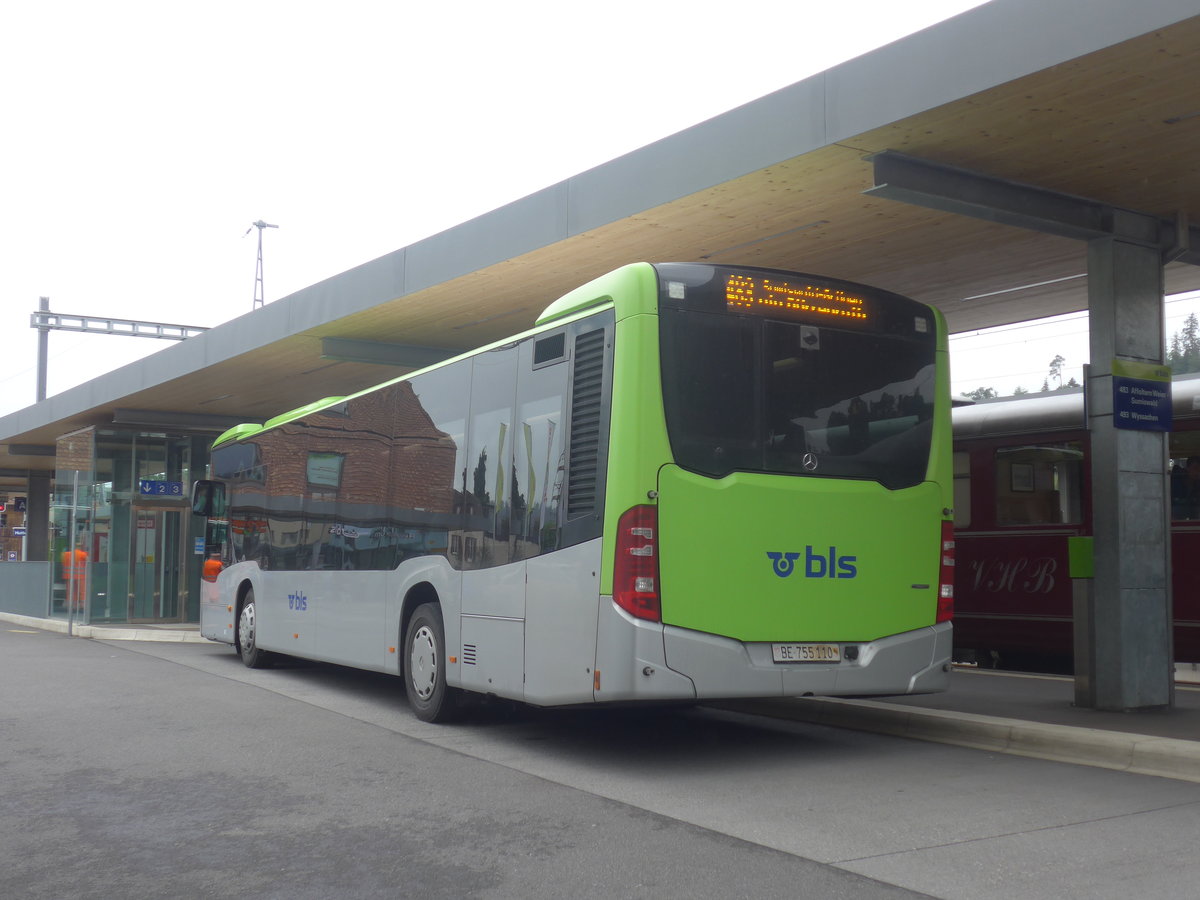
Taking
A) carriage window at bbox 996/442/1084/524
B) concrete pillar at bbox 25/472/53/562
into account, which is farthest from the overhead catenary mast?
carriage window at bbox 996/442/1084/524

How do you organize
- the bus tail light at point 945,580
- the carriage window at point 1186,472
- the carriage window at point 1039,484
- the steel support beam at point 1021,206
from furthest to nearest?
the carriage window at point 1039,484 < the carriage window at point 1186,472 < the steel support beam at point 1021,206 < the bus tail light at point 945,580

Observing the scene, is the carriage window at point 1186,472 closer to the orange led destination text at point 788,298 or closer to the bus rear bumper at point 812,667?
the bus rear bumper at point 812,667

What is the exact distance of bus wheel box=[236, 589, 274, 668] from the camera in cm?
1611

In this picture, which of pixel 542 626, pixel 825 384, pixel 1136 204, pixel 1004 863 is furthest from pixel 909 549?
pixel 1136 204

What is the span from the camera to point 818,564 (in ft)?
27.6

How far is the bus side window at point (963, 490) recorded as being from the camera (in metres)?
15.5

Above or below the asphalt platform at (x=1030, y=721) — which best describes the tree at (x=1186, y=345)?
above

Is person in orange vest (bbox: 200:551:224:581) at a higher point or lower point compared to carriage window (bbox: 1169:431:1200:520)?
lower

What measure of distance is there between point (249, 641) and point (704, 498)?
990 cm

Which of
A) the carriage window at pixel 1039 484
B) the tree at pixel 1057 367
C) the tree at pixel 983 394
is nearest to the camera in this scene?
the carriage window at pixel 1039 484

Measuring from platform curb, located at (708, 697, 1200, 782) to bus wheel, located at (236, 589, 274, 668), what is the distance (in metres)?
7.50

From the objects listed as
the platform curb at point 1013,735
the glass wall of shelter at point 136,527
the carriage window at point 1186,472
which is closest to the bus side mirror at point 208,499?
the glass wall of shelter at point 136,527

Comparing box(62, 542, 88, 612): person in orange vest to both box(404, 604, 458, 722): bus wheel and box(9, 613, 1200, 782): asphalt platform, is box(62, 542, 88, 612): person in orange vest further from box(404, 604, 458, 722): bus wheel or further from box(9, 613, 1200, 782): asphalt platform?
box(9, 613, 1200, 782): asphalt platform

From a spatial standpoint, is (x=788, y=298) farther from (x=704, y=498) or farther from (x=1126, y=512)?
(x=1126, y=512)
